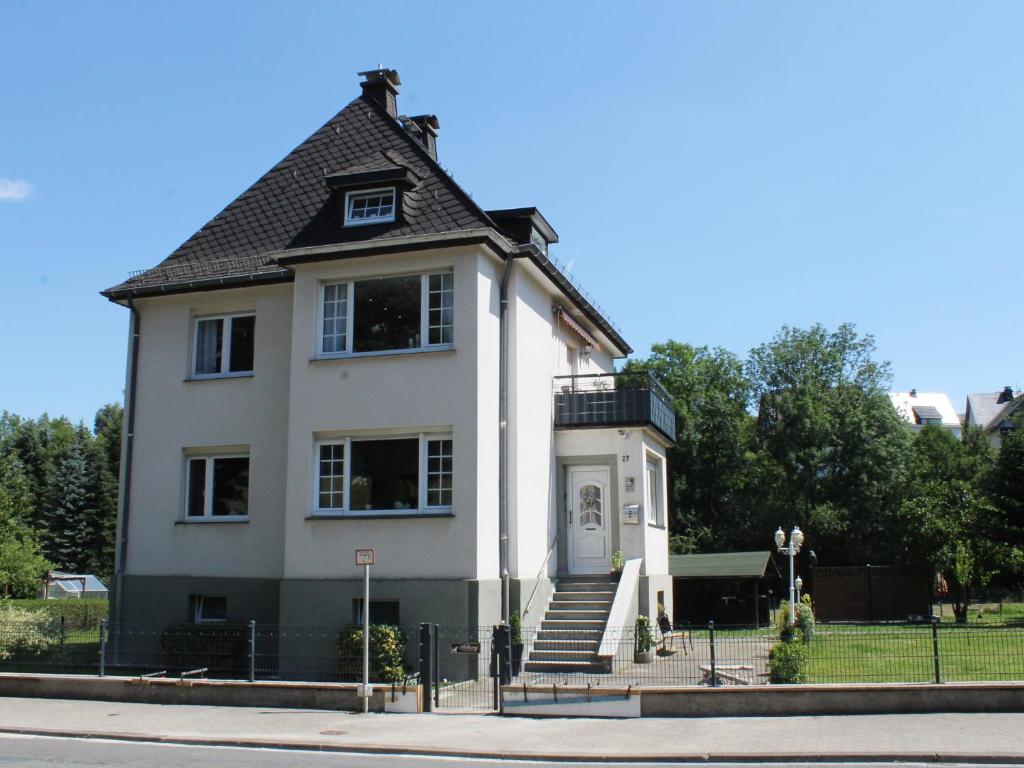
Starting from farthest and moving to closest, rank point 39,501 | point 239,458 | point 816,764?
point 39,501, point 239,458, point 816,764

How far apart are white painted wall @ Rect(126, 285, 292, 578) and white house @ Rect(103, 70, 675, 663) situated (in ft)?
0.15

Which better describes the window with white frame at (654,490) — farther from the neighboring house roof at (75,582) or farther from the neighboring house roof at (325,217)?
the neighboring house roof at (75,582)

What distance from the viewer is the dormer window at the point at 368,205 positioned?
1842 centimetres

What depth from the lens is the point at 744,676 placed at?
16391mm

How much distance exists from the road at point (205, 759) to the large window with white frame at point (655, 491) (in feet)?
37.8

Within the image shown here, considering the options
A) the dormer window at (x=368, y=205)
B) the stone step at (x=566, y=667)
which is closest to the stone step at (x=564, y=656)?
the stone step at (x=566, y=667)

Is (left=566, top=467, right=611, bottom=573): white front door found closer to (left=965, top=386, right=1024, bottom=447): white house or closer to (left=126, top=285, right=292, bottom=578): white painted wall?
(left=126, top=285, right=292, bottom=578): white painted wall

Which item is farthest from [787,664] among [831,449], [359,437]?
[831,449]

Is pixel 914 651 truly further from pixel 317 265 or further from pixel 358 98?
pixel 358 98

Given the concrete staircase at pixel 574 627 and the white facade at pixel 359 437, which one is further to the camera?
the white facade at pixel 359 437

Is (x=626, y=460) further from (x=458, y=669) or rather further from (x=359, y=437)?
(x=458, y=669)

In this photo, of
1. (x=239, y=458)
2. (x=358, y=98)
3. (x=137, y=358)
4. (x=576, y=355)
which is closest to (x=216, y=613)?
(x=239, y=458)

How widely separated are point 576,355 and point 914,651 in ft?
36.0

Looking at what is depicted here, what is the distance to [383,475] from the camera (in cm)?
1759
